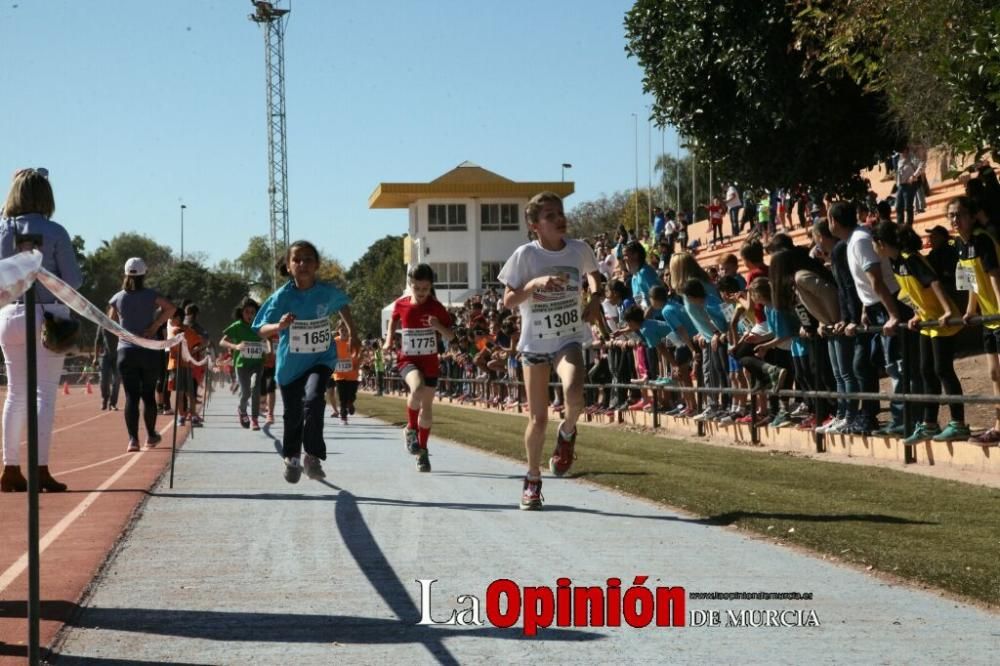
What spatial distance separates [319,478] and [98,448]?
804cm

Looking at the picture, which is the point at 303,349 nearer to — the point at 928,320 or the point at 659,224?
the point at 928,320

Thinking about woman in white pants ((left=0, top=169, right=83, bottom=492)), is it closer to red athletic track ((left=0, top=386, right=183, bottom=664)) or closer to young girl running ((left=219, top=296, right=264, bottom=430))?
red athletic track ((left=0, top=386, right=183, bottom=664))

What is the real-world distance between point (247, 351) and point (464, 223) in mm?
77873

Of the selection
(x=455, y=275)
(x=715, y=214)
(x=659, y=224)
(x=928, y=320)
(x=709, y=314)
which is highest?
(x=455, y=275)

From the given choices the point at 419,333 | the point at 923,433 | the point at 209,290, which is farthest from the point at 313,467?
the point at 209,290

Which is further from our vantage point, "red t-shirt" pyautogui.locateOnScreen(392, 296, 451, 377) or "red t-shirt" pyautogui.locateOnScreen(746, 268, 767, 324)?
"red t-shirt" pyautogui.locateOnScreen(746, 268, 767, 324)

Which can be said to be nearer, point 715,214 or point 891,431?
point 891,431

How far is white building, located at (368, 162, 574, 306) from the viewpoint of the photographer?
9919cm

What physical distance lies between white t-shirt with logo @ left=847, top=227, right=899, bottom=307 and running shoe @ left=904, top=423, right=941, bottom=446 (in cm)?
136

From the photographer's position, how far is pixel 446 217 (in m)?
100

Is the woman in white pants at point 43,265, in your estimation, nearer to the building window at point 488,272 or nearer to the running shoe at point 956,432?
the running shoe at point 956,432

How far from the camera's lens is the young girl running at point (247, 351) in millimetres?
22562

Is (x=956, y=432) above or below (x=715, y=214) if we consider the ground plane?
below

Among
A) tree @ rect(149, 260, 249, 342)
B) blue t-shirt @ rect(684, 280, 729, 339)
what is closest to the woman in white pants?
blue t-shirt @ rect(684, 280, 729, 339)
